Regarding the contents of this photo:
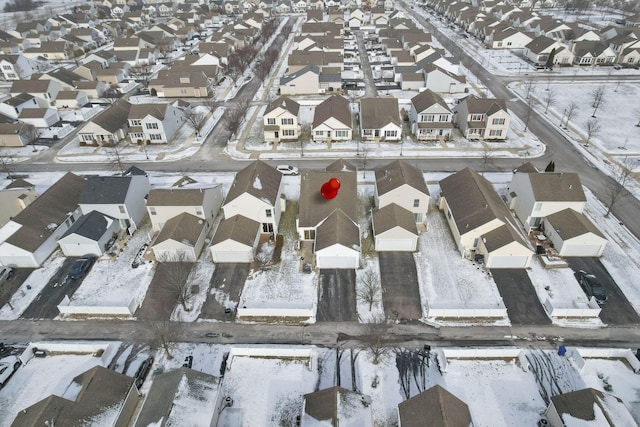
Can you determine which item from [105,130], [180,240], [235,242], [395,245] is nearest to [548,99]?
[395,245]

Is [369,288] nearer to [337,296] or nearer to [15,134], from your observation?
[337,296]

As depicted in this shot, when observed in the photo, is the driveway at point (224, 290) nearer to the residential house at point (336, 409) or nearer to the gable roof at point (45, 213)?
the residential house at point (336, 409)

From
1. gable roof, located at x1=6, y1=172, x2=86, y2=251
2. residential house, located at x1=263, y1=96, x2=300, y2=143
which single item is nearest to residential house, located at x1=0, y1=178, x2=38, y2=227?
gable roof, located at x1=6, y1=172, x2=86, y2=251

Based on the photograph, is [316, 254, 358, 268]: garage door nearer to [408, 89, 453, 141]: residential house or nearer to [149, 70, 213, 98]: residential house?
[408, 89, 453, 141]: residential house

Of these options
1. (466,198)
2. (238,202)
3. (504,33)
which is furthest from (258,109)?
(504,33)

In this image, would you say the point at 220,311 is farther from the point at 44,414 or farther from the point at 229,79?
the point at 229,79

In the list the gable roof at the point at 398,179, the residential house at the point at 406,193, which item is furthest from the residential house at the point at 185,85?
the residential house at the point at 406,193
